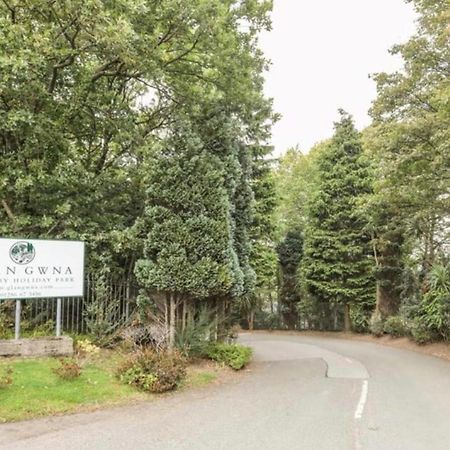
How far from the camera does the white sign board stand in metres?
9.81

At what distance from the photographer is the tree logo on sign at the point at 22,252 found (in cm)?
991

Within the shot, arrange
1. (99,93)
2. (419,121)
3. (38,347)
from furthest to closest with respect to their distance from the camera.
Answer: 1. (419,121)
2. (99,93)
3. (38,347)

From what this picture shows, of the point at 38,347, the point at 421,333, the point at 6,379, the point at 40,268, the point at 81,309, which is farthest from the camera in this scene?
the point at 421,333

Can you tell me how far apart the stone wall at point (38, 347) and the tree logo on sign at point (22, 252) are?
1676 mm

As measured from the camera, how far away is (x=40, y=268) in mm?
10336

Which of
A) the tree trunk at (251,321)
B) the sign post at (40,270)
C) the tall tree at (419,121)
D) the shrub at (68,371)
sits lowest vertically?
the tree trunk at (251,321)

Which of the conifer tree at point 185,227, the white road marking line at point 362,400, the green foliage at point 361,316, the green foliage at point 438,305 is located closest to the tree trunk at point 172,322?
the conifer tree at point 185,227

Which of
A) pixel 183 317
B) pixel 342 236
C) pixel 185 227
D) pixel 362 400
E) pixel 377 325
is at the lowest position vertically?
pixel 362 400

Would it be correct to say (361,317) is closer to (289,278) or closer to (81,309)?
(289,278)

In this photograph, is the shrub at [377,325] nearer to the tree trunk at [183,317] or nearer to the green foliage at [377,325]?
the green foliage at [377,325]

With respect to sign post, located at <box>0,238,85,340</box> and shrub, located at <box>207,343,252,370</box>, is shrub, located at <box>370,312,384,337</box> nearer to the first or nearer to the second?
shrub, located at <box>207,343,252,370</box>

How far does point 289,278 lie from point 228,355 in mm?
19191

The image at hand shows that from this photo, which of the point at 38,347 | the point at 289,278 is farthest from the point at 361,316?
the point at 38,347

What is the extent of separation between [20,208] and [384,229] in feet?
56.4
